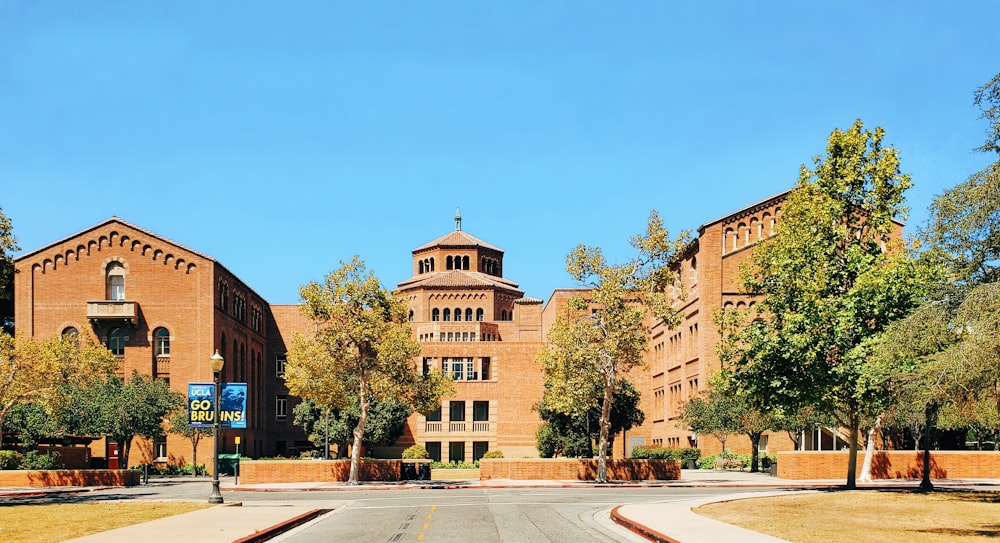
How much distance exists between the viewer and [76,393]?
5931cm

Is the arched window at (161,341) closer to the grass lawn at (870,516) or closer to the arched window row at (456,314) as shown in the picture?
the arched window row at (456,314)

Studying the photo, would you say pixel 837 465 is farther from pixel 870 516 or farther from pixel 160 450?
pixel 160 450

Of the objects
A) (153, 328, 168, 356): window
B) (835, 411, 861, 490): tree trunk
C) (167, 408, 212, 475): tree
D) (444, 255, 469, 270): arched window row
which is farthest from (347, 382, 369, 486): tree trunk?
(444, 255, 469, 270): arched window row

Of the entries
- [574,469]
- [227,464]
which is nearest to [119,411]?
[227,464]

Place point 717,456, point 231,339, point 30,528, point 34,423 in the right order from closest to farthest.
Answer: point 30,528 < point 34,423 < point 717,456 < point 231,339

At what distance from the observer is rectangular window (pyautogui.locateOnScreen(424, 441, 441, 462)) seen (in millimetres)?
80250

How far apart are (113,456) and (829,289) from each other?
1630 inches

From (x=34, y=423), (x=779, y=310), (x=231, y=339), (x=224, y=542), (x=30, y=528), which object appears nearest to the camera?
(x=224, y=542)

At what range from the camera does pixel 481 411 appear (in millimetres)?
80750

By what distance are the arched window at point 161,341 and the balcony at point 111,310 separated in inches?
75.9

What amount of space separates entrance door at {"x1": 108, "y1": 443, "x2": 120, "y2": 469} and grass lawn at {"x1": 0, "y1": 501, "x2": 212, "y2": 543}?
24.6 meters

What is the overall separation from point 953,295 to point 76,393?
4723cm

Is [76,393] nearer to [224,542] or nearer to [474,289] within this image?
[224,542]

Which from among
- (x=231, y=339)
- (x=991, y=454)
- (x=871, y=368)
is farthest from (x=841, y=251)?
(x=231, y=339)
